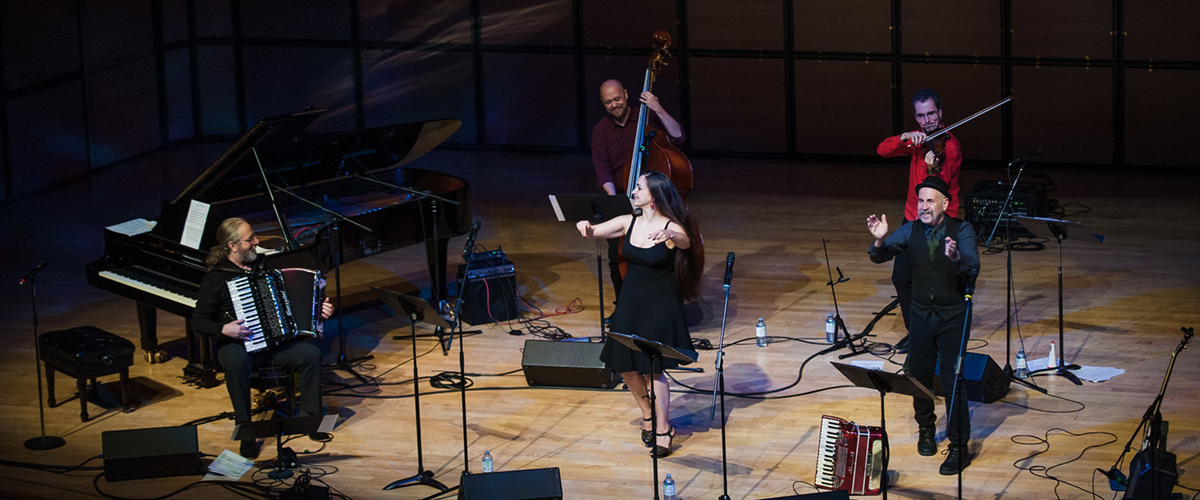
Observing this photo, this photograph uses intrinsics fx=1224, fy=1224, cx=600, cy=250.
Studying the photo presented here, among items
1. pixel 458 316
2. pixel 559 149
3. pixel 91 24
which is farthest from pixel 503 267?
pixel 91 24

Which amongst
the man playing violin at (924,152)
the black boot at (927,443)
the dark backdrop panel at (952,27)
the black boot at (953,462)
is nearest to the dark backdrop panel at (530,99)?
the dark backdrop panel at (952,27)

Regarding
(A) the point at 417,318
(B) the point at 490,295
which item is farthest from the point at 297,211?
(A) the point at 417,318

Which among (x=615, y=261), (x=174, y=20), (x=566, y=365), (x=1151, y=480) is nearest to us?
(x=1151, y=480)

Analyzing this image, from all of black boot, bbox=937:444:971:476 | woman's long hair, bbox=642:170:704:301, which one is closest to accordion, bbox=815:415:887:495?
Result: black boot, bbox=937:444:971:476

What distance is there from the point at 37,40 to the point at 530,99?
19.2 feet

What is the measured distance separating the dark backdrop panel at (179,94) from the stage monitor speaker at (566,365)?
397 inches

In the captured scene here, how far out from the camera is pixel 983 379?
288 inches

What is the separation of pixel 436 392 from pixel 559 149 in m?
8.44

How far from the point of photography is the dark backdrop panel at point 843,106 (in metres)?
14.8

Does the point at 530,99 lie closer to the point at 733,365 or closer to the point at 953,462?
the point at 733,365

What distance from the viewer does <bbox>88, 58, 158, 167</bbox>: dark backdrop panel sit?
48.6ft

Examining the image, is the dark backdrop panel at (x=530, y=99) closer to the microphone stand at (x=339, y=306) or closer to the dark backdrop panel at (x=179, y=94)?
the dark backdrop panel at (x=179, y=94)

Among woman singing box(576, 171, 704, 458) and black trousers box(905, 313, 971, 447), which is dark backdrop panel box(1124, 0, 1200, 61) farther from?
woman singing box(576, 171, 704, 458)

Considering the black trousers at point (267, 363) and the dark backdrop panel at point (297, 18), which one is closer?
the black trousers at point (267, 363)
